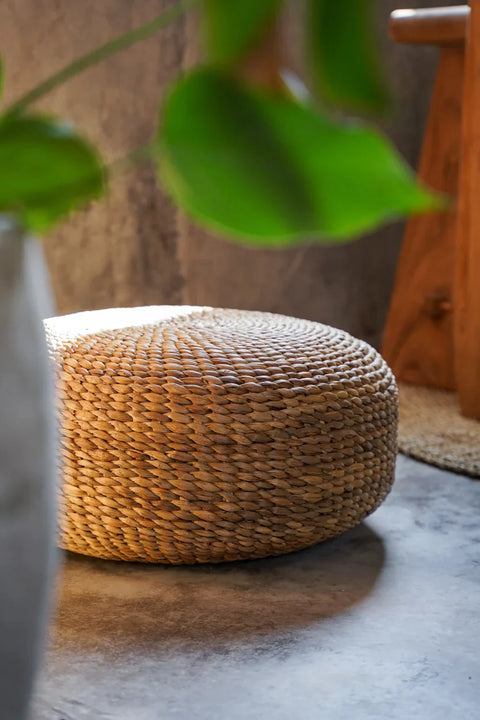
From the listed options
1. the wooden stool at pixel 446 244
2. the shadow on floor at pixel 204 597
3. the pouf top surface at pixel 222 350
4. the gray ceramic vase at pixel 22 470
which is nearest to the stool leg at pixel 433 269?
the wooden stool at pixel 446 244

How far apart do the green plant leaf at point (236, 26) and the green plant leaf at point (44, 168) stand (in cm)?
5

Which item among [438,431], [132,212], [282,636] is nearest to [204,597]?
[282,636]

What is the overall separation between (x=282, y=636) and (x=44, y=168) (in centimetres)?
105

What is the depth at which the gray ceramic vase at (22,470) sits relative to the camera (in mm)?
338

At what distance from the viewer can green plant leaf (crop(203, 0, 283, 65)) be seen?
0.76ft

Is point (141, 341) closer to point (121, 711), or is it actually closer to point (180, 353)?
point (180, 353)

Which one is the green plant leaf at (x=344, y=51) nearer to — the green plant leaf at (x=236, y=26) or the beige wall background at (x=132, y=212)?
the green plant leaf at (x=236, y=26)

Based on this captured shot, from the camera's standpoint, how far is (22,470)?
347 millimetres

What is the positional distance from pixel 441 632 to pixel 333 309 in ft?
5.77

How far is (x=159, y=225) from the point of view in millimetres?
2529

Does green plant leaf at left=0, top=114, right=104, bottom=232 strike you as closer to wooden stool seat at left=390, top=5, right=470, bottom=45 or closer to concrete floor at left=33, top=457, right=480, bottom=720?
concrete floor at left=33, top=457, right=480, bottom=720

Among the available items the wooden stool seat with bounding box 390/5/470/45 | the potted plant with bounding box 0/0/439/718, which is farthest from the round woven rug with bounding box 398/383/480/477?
the potted plant with bounding box 0/0/439/718

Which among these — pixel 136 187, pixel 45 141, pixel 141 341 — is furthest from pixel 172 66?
pixel 45 141

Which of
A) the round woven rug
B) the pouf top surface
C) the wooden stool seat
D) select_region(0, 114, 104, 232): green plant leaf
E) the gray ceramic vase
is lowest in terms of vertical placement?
the round woven rug
